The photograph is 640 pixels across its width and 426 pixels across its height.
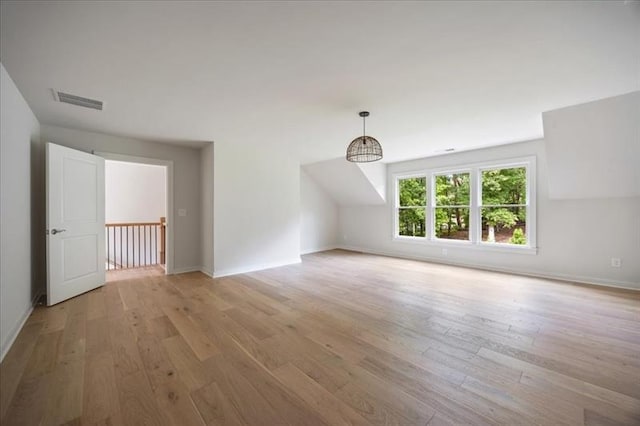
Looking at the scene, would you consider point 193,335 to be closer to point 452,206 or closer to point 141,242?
point 141,242

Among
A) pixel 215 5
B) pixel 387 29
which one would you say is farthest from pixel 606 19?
pixel 215 5

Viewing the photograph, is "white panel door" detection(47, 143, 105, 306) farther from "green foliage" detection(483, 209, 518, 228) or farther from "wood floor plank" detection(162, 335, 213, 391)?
"green foliage" detection(483, 209, 518, 228)

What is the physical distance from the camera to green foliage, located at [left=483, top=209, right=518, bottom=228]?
15.7 feet

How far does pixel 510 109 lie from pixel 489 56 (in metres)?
1.44

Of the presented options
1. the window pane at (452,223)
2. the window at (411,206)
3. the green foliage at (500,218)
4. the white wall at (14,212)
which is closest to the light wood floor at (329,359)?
the white wall at (14,212)

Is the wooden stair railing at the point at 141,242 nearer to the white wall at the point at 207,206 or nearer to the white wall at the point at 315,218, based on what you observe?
the white wall at the point at 207,206

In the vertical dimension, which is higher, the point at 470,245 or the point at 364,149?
the point at 364,149

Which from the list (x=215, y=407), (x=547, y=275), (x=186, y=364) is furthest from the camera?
(x=547, y=275)

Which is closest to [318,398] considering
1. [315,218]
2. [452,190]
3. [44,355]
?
[44,355]

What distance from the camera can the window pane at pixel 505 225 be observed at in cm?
470

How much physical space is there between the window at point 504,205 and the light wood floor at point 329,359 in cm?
145

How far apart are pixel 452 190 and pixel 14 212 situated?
6669mm

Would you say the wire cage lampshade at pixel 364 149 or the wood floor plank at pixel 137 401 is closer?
the wood floor plank at pixel 137 401

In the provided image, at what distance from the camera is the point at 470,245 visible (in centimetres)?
523
